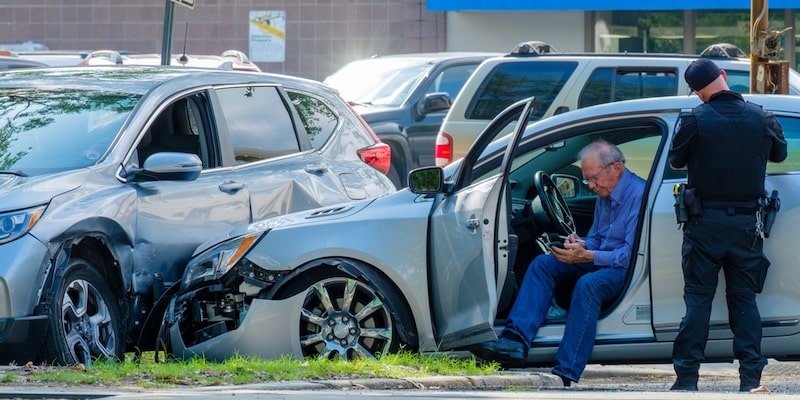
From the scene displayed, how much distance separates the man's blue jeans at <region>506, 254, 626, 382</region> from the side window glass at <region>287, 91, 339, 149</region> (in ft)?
8.39

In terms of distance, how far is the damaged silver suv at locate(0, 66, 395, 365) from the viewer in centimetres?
688

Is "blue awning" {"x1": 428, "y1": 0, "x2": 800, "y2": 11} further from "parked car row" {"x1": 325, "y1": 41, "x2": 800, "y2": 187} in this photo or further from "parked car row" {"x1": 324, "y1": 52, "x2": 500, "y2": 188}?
"parked car row" {"x1": 325, "y1": 41, "x2": 800, "y2": 187}

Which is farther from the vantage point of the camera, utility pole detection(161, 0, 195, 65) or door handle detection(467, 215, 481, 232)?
utility pole detection(161, 0, 195, 65)

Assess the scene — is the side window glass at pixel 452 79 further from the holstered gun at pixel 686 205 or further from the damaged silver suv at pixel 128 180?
the holstered gun at pixel 686 205

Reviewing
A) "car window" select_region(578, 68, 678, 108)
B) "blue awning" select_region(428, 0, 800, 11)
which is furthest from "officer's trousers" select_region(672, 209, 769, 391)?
"blue awning" select_region(428, 0, 800, 11)

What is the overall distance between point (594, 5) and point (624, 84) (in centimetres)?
1060

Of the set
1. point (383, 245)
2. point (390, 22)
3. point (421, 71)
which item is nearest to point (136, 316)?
point (383, 245)

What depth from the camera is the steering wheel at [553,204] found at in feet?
24.9

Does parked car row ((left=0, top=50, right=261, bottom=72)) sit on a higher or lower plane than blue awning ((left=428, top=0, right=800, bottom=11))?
lower

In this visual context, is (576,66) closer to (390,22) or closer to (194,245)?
(194,245)

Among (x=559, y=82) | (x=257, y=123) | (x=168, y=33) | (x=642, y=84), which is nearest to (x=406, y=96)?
(x=559, y=82)

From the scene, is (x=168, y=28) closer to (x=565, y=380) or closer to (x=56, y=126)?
(x=56, y=126)

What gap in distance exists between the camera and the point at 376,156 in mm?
9836

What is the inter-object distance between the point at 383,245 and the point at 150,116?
174 cm
